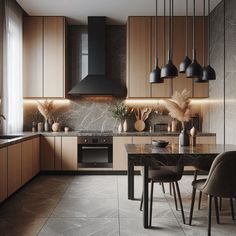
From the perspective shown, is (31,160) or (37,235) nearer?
(37,235)

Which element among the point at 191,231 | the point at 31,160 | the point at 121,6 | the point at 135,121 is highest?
the point at 121,6

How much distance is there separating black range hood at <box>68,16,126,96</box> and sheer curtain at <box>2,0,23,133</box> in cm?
98

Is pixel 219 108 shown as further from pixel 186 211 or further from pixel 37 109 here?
pixel 37 109

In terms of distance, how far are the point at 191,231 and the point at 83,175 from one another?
9.39 feet

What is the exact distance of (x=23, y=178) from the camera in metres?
4.23

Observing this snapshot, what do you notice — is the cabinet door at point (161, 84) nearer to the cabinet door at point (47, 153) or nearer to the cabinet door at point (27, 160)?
the cabinet door at point (47, 153)

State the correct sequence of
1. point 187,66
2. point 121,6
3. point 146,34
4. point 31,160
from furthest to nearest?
point 146,34 < point 121,6 < point 31,160 < point 187,66

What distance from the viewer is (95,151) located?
521 cm

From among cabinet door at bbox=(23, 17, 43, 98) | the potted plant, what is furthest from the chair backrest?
cabinet door at bbox=(23, 17, 43, 98)

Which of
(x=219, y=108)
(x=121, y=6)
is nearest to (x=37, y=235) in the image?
(x=219, y=108)

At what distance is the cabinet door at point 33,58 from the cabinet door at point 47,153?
2.91 feet

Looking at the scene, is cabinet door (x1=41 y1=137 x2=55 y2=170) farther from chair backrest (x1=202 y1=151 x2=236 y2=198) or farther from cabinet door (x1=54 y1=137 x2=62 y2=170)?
chair backrest (x1=202 y1=151 x2=236 y2=198)

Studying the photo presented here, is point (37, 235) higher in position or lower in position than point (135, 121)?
→ lower

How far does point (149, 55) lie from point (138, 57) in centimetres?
21
